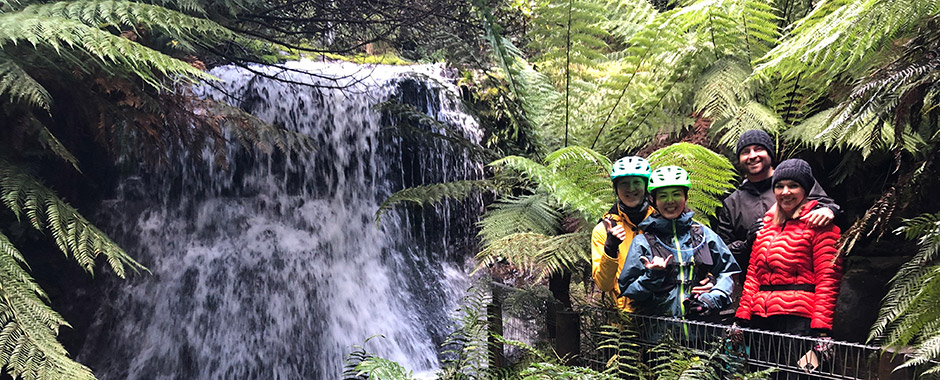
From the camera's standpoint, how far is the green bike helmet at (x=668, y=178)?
93.9 inches

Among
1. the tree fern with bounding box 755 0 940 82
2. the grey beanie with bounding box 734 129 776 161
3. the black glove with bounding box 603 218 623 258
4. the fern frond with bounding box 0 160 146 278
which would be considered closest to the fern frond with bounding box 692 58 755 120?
the grey beanie with bounding box 734 129 776 161

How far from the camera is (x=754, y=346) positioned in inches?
79.4

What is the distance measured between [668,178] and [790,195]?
57cm

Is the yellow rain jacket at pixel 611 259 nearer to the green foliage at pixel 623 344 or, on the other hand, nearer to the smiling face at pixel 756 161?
the green foliage at pixel 623 344

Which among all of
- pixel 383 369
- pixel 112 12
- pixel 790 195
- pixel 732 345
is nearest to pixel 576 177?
pixel 790 195

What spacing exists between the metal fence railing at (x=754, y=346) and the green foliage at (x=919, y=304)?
117mm

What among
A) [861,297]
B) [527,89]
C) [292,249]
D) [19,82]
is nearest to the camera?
[19,82]

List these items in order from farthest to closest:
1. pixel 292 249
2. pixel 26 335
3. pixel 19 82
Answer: pixel 292 249 < pixel 19 82 < pixel 26 335

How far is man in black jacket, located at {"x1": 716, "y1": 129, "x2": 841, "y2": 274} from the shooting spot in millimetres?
2809

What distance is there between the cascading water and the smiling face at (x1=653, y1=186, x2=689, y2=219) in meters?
2.46

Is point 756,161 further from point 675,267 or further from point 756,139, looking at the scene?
point 675,267

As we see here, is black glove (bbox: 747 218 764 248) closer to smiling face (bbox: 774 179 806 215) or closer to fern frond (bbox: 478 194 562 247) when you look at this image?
smiling face (bbox: 774 179 806 215)

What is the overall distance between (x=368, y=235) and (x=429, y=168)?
4.07 feet

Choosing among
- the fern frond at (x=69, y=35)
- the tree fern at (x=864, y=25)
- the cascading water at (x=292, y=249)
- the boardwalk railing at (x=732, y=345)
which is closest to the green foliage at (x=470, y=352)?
the boardwalk railing at (x=732, y=345)
